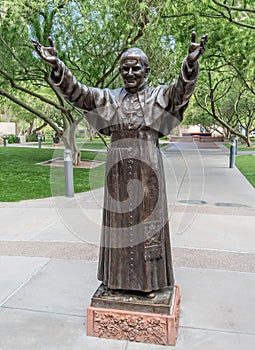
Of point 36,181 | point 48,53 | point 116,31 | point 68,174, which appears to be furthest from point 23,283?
point 116,31

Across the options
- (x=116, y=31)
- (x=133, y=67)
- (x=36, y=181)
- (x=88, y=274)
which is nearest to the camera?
(x=133, y=67)

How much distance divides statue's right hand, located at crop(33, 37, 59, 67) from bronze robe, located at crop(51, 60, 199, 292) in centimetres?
27

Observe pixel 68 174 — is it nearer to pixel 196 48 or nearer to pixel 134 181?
pixel 134 181

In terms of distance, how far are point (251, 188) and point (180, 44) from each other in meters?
5.35

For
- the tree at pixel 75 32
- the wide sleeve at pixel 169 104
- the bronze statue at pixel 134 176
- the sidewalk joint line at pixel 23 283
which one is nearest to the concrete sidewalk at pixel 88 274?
the sidewalk joint line at pixel 23 283

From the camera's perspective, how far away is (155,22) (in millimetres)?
10117

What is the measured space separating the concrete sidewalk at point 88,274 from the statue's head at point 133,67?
2.07m

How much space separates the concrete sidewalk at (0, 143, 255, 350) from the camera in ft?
9.69

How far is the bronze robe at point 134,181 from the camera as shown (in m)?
2.85

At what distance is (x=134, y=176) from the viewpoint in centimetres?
287

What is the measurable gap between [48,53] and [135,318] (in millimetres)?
2126

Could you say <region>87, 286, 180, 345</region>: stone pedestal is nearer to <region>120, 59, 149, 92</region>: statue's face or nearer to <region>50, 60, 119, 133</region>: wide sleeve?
<region>50, 60, 119, 133</region>: wide sleeve

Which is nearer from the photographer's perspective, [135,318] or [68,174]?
[135,318]

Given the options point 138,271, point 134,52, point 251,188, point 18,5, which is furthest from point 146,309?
point 18,5
